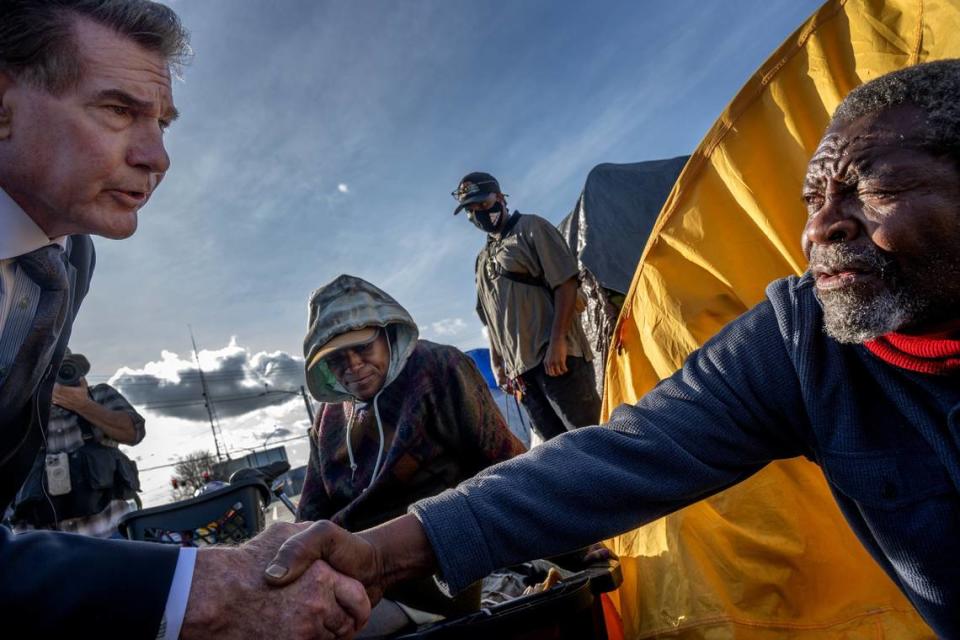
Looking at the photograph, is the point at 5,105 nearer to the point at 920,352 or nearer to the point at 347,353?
the point at 347,353

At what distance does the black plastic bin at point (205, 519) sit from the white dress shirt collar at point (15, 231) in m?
1.65

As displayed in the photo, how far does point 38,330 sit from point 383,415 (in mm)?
1464

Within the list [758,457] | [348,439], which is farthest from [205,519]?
[758,457]

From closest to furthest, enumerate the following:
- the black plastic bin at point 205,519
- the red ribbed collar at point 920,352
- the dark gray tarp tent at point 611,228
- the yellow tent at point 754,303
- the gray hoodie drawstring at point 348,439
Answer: the red ribbed collar at point 920,352 → the yellow tent at point 754,303 → the gray hoodie drawstring at point 348,439 → the black plastic bin at point 205,519 → the dark gray tarp tent at point 611,228

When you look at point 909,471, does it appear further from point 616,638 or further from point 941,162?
point 616,638

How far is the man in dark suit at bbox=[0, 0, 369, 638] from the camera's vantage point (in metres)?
1.15

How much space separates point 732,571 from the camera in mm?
2324

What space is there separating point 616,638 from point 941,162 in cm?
219

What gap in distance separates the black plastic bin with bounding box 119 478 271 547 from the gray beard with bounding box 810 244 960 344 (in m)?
2.98

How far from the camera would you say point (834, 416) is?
1411 millimetres

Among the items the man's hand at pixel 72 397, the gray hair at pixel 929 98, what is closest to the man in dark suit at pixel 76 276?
the gray hair at pixel 929 98

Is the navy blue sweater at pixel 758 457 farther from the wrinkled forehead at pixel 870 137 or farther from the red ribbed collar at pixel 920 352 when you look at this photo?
the wrinkled forehead at pixel 870 137

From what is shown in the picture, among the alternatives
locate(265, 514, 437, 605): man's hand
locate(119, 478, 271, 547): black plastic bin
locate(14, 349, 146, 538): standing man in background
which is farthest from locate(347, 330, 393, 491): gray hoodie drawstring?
locate(14, 349, 146, 538): standing man in background

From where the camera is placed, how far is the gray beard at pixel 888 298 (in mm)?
1309
